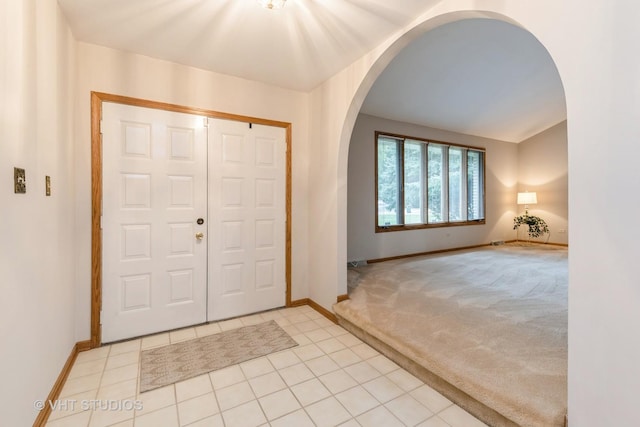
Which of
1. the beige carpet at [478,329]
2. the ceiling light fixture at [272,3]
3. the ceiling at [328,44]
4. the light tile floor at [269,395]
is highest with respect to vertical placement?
the ceiling at [328,44]

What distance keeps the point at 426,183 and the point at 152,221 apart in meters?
4.79

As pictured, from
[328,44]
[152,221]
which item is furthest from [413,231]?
[152,221]

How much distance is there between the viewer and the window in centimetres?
502

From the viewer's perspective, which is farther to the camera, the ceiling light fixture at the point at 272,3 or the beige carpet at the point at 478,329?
the ceiling light fixture at the point at 272,3

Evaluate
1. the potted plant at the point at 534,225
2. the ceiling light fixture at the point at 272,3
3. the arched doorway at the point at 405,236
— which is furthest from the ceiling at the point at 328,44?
the potted plant at the point at 534,225

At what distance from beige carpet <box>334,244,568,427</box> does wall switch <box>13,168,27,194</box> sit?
2.49 metres

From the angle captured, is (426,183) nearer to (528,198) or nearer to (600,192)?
(528,198)

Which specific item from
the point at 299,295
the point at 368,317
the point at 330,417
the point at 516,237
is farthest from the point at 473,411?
the point at 516,237

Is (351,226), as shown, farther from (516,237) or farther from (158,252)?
(516,237)

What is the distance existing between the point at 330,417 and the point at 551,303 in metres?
2.64

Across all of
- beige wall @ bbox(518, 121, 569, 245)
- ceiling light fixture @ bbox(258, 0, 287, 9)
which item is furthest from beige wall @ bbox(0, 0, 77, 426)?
beige wall @ bbox(518, 121, 569, 245)

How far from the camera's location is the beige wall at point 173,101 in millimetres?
2381

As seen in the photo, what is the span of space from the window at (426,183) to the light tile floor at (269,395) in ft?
9.85

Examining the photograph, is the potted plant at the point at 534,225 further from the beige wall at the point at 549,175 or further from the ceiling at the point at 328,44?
the ceiling at the point at 328,44
